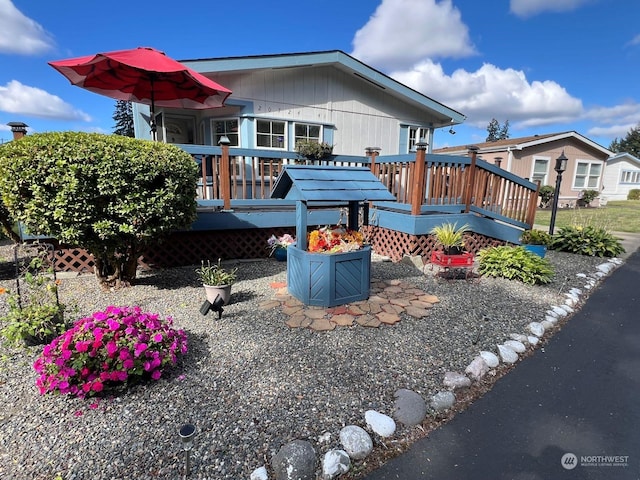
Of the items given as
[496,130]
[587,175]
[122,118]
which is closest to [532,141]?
[587,175]

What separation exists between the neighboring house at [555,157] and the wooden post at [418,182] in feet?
39.4

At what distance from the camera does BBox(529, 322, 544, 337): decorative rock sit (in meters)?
3.42

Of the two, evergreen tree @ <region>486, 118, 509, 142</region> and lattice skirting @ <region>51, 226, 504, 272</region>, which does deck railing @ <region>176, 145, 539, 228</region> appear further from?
evergreen tree @ <region>486, 118, 509, 142</region>

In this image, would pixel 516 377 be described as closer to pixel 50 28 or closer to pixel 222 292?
pixel 222 292

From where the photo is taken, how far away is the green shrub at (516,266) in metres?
4.91

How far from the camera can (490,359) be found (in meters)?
2.84

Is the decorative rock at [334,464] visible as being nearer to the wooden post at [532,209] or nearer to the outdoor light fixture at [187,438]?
the outdoor light fixture at [187,438]

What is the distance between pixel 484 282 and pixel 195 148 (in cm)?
482

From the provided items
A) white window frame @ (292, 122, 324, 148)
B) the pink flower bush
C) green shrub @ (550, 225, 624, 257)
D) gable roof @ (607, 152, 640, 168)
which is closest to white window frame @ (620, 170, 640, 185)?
gable roof @ (607, 152, 640, 168)

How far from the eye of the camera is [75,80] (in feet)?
17.1

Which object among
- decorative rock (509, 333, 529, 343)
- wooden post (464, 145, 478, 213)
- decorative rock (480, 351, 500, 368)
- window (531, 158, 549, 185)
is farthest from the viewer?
window (531, 158, 549, 185)

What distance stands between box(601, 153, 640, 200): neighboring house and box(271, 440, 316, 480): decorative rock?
30.1 m

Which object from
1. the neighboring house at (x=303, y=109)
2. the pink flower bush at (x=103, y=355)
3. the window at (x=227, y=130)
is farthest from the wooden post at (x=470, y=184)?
the pink flower bush at (x=103, y=355)

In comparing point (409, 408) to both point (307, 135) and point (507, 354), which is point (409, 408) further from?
point (307, 135)
